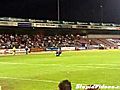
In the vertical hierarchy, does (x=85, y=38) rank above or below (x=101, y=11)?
below

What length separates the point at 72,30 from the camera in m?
81.3

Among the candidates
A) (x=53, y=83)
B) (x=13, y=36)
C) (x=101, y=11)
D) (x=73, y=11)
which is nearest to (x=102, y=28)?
(x=101, y=11)

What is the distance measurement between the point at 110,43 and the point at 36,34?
17989 millimetres

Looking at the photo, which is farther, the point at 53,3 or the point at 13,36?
the point at 53,3

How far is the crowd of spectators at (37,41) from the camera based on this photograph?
6371 centimetres

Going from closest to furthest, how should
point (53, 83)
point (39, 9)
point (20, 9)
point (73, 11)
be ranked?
point (53, 83), point (20, 9), point (39, 9), point (73, 11)

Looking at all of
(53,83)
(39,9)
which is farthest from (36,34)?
(53,83)

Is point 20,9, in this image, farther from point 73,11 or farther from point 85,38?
point 85,38

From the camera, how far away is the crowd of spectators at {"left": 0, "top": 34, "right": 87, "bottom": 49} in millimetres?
63706

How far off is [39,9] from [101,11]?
16344mm

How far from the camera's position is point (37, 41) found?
6912 centimetres

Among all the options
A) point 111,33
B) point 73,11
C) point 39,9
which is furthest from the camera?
point 111,33

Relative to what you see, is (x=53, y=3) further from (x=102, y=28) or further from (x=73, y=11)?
(x=102, y=28)

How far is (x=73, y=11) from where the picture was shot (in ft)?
252
